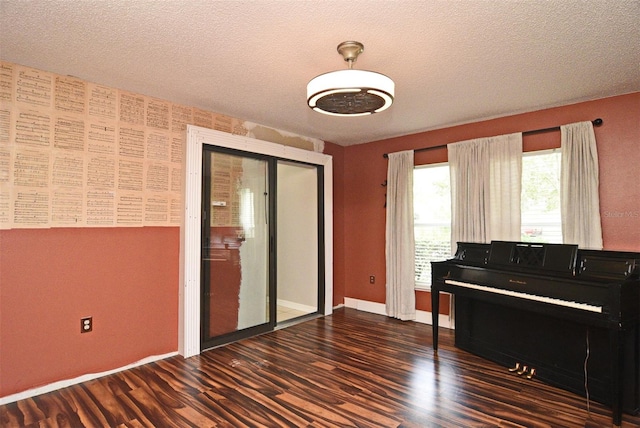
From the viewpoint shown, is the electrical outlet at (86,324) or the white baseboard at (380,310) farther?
the white baseboard at (380,310)

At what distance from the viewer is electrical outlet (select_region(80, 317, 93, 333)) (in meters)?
2.89

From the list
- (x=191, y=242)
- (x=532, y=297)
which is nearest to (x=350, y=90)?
(x=532, y=297)

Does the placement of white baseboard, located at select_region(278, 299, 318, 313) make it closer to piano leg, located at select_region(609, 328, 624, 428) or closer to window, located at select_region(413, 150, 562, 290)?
window, located at select_region(413, 150, 562, 290)

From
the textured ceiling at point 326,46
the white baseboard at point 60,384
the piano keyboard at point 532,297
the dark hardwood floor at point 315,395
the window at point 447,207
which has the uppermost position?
the textured ceiling at point 326,46

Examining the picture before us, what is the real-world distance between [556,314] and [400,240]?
222 centimetres

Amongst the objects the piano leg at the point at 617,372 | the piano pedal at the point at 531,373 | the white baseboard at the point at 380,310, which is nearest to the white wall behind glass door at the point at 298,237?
the white baseboard at the point at 380,310

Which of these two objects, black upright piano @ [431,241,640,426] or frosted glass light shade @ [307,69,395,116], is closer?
frosted glass light shade @ [307,69,395,116]

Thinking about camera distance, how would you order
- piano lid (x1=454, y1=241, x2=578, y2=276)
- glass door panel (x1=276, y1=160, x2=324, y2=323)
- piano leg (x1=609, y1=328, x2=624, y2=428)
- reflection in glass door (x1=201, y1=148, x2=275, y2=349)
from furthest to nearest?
glass door panel (x1=276, y1=160, x2=324, y2=323) → reflection in glass door (x1=201, y1=148, x2=275, y2=349) → piano lid (x1=454, y1=241, x2=578, y2=276) → piano leg (x1=609, y1=328, x2=624, y2=428)

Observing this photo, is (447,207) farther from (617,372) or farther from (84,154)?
(84,154)

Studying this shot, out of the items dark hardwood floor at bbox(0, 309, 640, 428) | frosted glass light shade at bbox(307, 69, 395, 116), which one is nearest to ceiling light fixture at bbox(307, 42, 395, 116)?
frosted glass light shade at bbox(307, 69, 395, 116)

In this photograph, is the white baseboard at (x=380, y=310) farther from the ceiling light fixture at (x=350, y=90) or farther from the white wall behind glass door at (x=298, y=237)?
the ceiling light fixture at (x=350, y=90)

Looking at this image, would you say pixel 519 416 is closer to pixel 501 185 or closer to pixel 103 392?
pixel 501 185

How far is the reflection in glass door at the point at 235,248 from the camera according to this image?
369cm

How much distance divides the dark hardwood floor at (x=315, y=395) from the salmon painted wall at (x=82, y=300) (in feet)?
0.64
